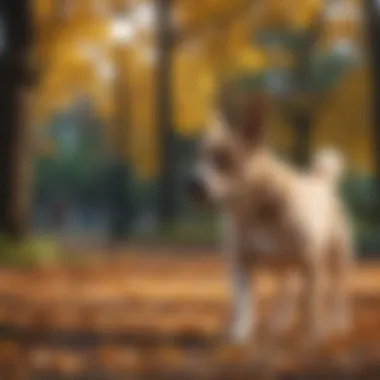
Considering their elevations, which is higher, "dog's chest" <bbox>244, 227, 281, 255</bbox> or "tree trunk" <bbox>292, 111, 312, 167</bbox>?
"tree trunk" <bbox>292, 111, 312, 167</bbox>

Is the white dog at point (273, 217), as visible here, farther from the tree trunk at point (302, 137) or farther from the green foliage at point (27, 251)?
the green foliage at point (27, 251)

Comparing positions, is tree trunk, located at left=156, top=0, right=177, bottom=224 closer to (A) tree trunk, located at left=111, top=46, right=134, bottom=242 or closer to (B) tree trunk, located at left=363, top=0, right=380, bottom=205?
(A) tree trunk, located at left=111, top=46, right=134, bottom=242

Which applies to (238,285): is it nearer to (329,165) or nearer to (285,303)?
(285,303)

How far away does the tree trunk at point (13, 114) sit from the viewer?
1.40m

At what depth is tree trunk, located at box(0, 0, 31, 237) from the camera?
4.60 ft

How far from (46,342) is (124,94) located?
1.21 ft

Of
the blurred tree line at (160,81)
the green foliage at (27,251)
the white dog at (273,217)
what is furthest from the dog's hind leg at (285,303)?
the green foliage at (27,251)

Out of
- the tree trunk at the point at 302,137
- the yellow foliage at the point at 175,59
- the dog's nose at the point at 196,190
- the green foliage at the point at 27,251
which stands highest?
the yellow foliage at the point at 175,59

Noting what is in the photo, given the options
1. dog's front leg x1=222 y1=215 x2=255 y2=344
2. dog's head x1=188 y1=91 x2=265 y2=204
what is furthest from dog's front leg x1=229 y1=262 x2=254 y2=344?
dog's head x1=188 y1=91 x2=265 y2=204

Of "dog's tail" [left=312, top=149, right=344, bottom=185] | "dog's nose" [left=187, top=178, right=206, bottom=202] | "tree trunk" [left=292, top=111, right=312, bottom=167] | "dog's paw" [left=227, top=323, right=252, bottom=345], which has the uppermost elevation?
"tree trunk" [left=292, top=111, right=312, bottom=167]

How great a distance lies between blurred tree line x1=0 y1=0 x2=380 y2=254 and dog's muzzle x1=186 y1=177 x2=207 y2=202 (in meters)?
0.02

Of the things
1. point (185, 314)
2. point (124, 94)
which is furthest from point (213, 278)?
point (124, 94)

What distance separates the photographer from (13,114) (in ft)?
4.62

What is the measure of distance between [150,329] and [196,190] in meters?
0.21
